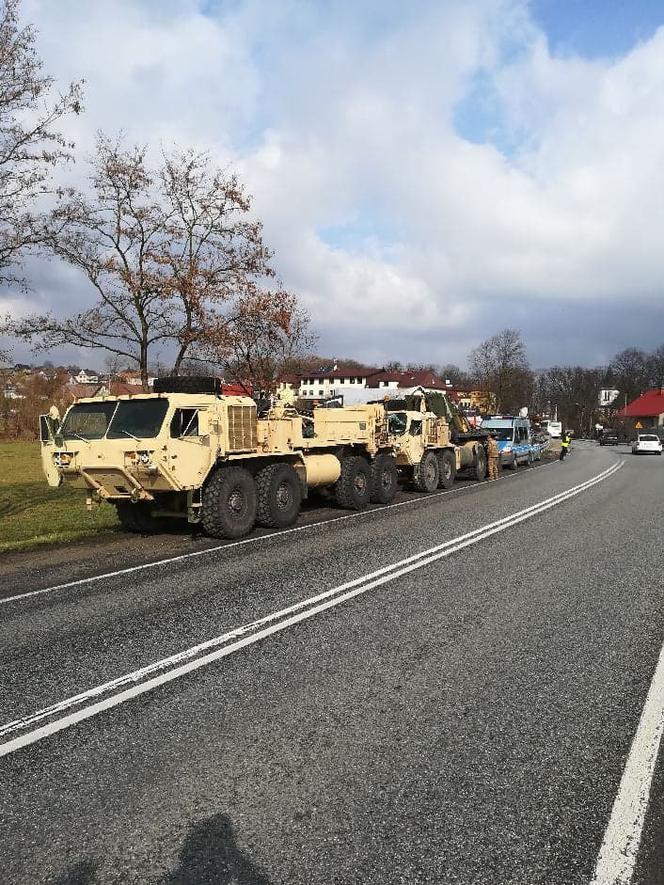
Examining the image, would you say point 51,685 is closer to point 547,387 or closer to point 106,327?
point 106,327

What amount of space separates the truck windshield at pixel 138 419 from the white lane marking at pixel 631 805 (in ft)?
24.9

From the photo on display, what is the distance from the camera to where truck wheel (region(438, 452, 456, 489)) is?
18703mm

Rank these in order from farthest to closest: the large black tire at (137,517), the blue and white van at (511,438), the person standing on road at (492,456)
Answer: the blue and white van at (511,438)
the person standing on road at (492,456)
the large black tire at (137,517)

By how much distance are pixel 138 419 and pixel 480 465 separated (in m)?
14.6

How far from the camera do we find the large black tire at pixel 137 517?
11.4 metres

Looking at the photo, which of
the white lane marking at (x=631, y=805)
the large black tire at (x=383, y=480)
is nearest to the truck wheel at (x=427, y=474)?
the large black tire at (x=383, y=480)

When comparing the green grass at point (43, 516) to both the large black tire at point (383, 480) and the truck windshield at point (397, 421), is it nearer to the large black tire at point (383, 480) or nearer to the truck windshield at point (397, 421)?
the large black tire at point (383, 480)

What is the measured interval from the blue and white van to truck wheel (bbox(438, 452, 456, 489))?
723cm

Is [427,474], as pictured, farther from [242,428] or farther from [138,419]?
[138,419]

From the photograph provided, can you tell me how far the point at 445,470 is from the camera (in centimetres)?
1878

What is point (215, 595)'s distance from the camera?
6848 millimetres

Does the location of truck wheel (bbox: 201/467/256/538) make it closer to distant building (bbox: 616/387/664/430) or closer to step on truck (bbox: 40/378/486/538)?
step on truck (bbox: 40/378/486/538)

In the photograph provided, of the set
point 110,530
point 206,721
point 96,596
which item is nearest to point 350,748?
point 206,721

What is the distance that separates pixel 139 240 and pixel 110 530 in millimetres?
6587
